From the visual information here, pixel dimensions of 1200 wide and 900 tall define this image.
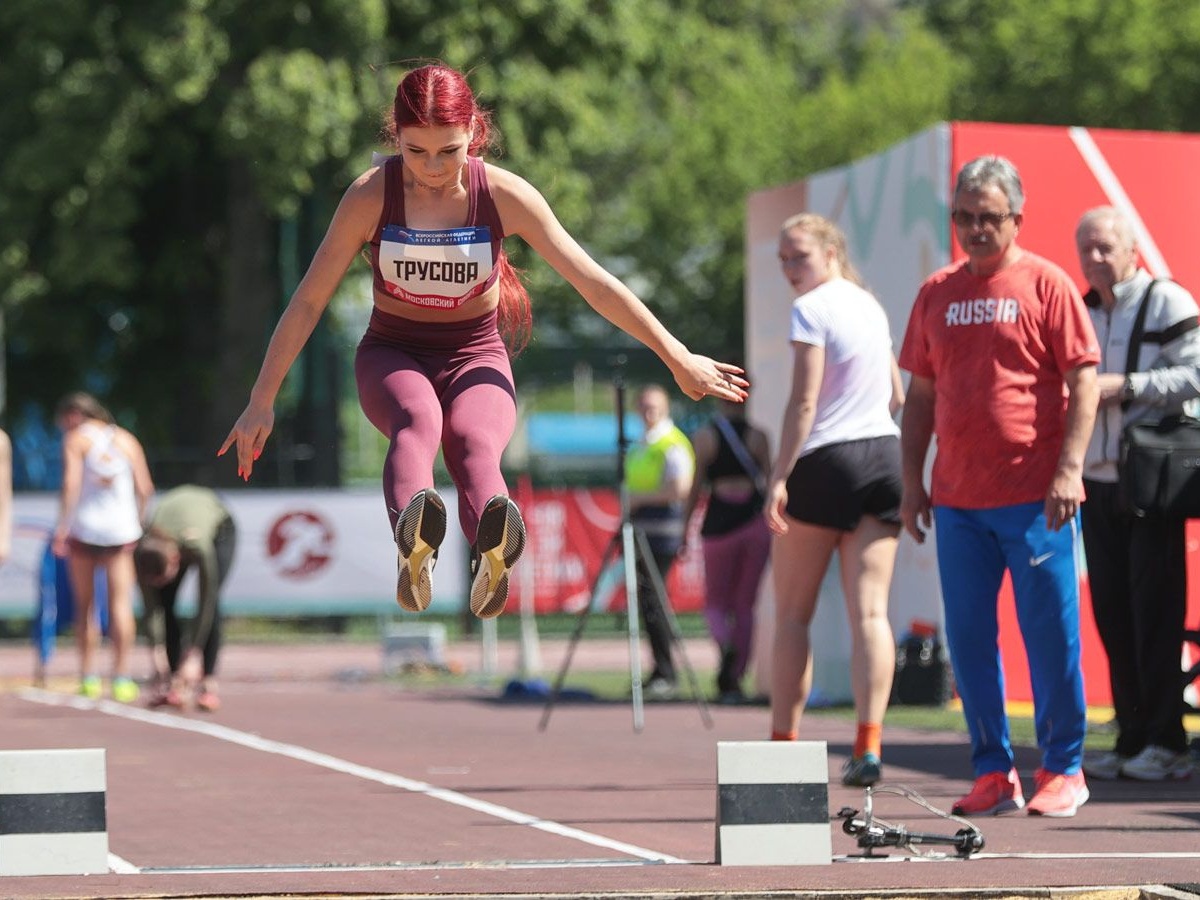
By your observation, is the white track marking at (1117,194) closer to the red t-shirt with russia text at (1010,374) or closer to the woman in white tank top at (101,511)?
the red t-shirt with russia text at (1010,374)

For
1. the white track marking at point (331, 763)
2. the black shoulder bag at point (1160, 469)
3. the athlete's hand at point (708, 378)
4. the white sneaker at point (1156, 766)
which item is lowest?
the white track marking at point (331, 763)

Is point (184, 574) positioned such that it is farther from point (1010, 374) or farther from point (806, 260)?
point (1010, 374)

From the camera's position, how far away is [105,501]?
14602 mm

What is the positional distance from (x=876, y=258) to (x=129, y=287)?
15.5 metres

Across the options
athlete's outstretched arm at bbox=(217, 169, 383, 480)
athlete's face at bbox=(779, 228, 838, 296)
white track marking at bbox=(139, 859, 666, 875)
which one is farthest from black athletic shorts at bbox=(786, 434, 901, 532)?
athlete's outstretched arm at bbox=(217, 169, 383, 480)

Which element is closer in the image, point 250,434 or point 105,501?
point 250,434

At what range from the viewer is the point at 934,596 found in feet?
41.1

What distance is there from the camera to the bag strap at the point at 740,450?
13391 millimetres

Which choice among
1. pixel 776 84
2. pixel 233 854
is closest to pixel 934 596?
pixel 233 854

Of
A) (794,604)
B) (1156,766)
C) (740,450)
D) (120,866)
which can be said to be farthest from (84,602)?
(120,866)

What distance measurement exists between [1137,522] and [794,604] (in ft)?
5.59

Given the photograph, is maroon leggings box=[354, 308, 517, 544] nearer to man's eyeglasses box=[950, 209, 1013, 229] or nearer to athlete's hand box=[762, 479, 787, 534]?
athlete's hand box=[762, 479, 787, 534]

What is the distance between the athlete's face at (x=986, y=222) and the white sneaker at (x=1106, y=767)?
97.8 inches

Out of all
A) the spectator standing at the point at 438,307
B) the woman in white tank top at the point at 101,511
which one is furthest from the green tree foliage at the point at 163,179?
the spectator standing at the point at 438,307
